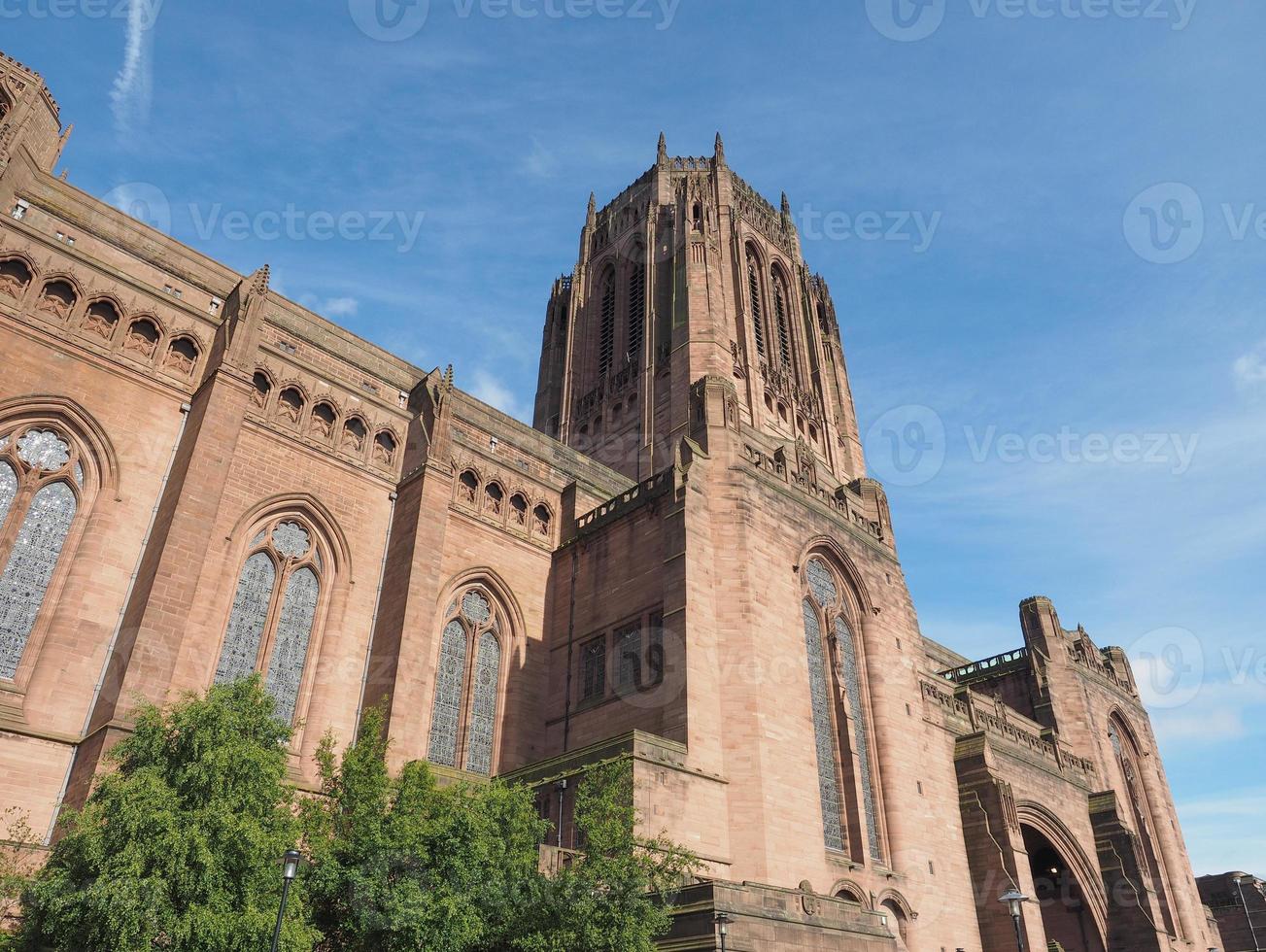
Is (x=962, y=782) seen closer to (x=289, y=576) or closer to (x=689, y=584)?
(x=689, y=584)

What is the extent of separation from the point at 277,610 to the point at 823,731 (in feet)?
50.1

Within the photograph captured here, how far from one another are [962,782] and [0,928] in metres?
26.5

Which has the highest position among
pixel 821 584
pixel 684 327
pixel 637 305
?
pixel 637 305

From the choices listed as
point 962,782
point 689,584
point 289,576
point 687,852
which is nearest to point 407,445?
point 289,576

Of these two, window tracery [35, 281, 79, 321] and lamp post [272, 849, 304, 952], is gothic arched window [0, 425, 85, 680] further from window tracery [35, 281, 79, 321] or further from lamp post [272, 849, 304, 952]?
lamp post [272, 849, 304, 952]

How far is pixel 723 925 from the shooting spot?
17531mm

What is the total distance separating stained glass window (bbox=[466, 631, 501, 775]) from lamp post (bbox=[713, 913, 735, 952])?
10607 mm

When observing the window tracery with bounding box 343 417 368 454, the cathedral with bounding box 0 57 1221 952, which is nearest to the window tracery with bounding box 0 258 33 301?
the cathedral with bounding box 0 57 1221 952

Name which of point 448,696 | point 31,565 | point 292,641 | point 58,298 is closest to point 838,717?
point 448,696

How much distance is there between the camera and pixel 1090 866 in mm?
35844

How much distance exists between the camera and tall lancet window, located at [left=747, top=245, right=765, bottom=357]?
4944cm

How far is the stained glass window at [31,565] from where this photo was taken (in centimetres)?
2006

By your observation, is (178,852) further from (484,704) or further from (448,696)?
(484,704)

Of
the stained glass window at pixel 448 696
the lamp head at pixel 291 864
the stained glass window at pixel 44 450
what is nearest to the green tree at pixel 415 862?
the lamp head at pixel 291 864
